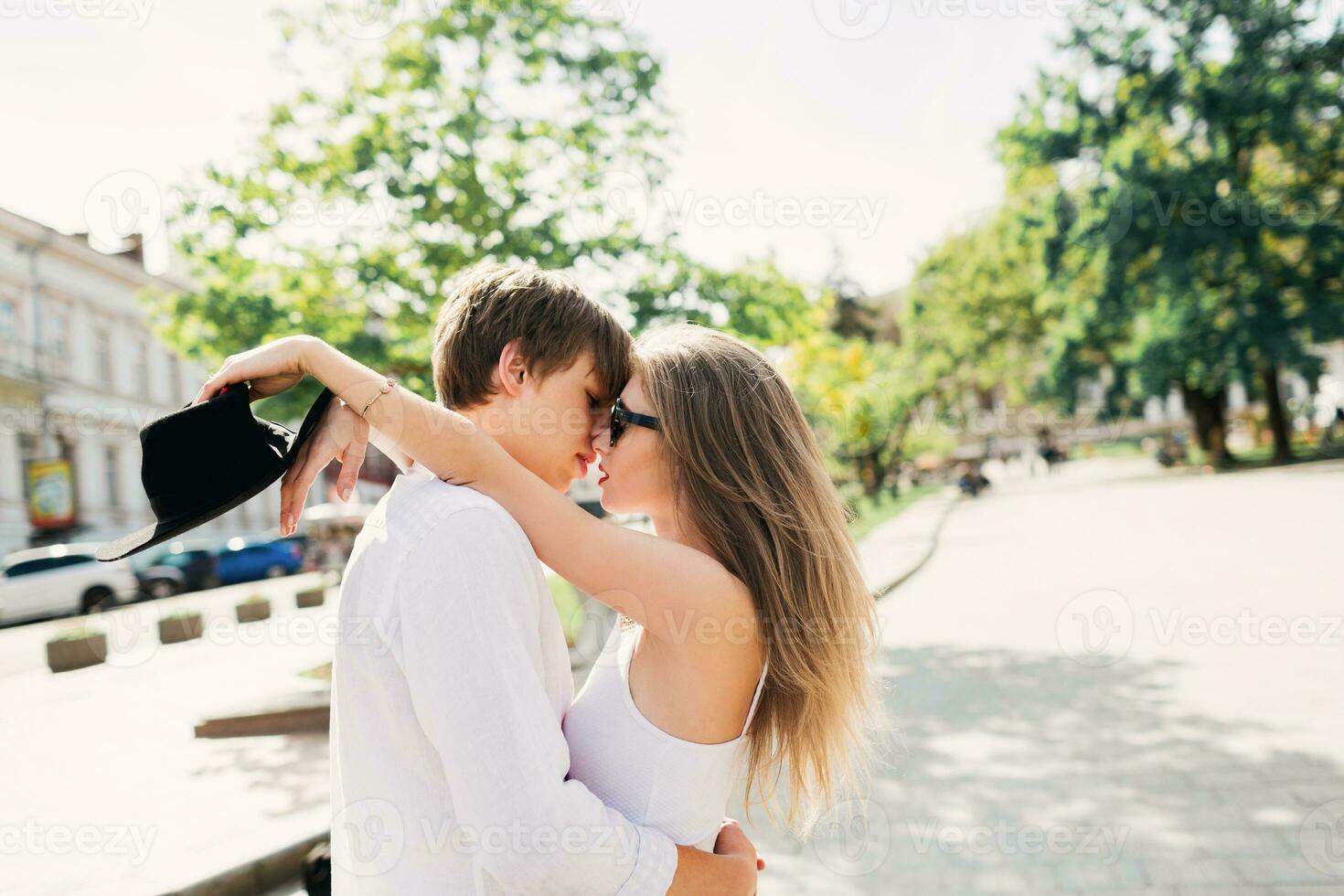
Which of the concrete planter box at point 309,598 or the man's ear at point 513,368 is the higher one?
the man's ear at point 513,368

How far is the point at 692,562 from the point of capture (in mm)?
1915

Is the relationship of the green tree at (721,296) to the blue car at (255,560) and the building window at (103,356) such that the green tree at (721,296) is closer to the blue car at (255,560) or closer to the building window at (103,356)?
the blue car at (255,560)

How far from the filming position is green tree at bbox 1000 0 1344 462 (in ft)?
98.0

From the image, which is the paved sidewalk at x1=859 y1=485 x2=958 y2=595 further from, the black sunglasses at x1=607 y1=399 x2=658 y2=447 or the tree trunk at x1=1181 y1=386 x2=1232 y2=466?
the tree trunk at x1=1181 y1=386 x2=1232 y2=466

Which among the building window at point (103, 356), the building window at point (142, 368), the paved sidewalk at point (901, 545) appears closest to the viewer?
the paved sidewalk at point (901, 545)

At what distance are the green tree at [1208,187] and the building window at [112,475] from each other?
→ 111ft

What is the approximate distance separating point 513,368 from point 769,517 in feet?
2.04

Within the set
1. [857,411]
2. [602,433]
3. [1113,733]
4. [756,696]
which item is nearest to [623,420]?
[602,433]

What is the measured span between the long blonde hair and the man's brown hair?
7.5 inches

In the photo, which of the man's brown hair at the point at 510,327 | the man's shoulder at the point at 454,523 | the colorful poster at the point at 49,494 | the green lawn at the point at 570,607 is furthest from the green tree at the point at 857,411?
the man's shoulder at the point at 454,523

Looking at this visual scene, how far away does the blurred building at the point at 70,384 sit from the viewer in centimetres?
2881

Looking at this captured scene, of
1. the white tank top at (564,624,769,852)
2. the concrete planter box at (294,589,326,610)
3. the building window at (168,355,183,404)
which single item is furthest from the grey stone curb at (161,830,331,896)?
the building window at (168,355,183,404)

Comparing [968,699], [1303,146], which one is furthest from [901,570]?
[1303,146]

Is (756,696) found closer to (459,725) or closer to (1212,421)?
(459,725)
